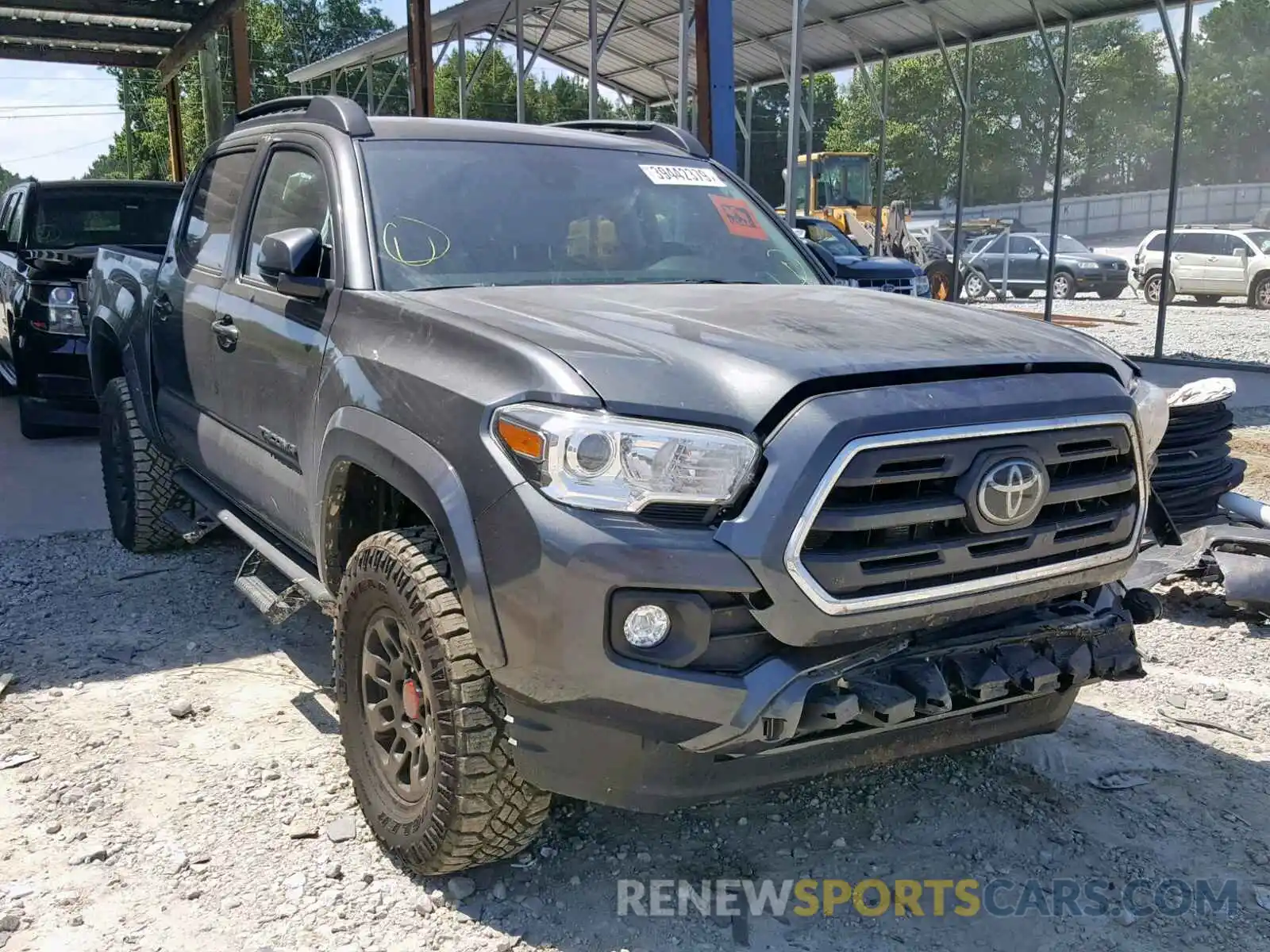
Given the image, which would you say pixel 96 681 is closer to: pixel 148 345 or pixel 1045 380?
pixel 148 345

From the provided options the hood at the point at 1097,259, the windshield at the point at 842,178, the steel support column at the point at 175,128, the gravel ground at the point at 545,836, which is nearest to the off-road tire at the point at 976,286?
the hood at the point at 1097,259

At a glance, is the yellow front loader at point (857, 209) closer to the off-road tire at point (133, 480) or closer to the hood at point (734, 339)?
the off-road tire at point (133, 480)

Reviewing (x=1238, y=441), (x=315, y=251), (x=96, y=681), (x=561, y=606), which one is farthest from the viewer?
(x=1238, y=441)

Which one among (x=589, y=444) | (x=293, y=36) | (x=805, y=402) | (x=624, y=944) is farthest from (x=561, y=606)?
(x=293, y=36)

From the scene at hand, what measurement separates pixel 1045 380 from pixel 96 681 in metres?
3.45

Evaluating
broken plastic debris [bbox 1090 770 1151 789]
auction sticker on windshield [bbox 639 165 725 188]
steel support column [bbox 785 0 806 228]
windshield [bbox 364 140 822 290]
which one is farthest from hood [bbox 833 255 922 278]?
broken plastic debris [bbox 1090 770 1151 789]

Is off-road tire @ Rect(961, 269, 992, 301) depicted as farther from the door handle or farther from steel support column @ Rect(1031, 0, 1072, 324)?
the door handle

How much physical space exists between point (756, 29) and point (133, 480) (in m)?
15.4

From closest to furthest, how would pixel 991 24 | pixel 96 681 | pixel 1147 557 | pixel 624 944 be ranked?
pixel 624 944 → pixel 96 681 → pixel 1147 557 → pixel 991 24

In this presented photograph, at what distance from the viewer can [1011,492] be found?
8.29ft

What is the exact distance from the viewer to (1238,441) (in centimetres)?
877

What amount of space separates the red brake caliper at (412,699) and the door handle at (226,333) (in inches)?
67.5

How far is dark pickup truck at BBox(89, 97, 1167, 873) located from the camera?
235 cm

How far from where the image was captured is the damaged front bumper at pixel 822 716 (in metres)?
2.39
